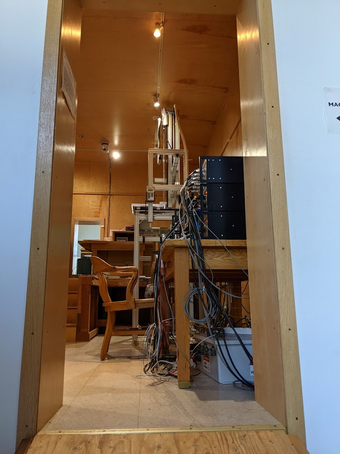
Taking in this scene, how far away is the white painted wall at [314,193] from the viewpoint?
118cm

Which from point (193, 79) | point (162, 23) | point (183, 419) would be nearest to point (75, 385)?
point (183, 419)

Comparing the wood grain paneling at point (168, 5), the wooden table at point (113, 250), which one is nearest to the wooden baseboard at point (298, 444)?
the wood grain paneling at point (168, 5)

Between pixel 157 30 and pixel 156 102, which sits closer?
pixel 157 30

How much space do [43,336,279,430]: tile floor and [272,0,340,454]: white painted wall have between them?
0.68 feet

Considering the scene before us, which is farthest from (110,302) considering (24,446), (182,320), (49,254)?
(24,446)

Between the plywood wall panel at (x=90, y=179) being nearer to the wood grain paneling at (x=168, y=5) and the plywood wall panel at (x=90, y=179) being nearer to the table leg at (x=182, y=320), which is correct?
the wood grain paneling at (x=168, y=5)

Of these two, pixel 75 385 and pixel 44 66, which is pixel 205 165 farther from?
pixel 75 385

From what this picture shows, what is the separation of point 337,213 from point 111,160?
18.3 ft

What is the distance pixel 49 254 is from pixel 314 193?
1.04m

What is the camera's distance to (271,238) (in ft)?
4.23

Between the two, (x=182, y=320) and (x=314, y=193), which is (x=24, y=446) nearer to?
(x=182, y=320)

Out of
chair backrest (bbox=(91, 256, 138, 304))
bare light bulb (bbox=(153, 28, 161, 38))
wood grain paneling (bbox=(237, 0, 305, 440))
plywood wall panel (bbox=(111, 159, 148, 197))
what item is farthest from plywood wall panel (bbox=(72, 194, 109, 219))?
wood grain paneling (bbox=(237, 0, 305, 440))

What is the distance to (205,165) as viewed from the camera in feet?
6.88

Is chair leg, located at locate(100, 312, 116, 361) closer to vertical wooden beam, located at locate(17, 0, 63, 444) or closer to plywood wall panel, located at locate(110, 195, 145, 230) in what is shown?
vertical wooden beam, located at locate(17, 0, 63, 444)
